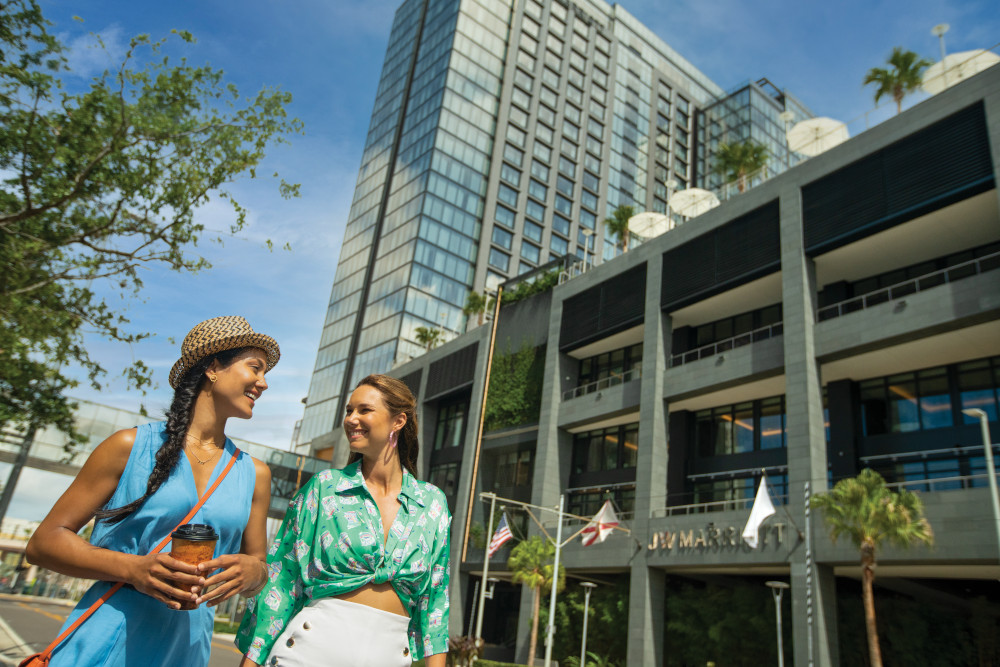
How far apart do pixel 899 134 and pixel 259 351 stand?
97.5ft

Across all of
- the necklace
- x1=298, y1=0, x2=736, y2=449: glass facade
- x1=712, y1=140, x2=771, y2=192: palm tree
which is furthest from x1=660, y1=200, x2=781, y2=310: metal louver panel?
x1=298, y1=0, x2=736, y2=449: glass facade

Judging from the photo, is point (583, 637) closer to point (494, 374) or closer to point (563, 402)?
point (563, 402)

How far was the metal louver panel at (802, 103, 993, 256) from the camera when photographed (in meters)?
24.9

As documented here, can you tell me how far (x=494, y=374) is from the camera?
1859 inches

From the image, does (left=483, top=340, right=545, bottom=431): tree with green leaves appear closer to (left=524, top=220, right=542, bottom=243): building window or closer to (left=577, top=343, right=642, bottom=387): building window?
(left=577, top=343, right=642, bottom=387): building window

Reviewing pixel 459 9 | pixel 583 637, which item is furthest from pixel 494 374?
pixel 459 9

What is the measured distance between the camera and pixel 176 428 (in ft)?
11.1

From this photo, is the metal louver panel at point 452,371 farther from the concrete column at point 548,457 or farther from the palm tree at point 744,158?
the palm tree at point 744,158

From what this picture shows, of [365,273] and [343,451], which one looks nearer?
[343,451]

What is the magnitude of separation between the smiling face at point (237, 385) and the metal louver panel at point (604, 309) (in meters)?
34.9

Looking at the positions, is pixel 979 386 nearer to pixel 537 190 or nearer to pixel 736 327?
pixel 736 327

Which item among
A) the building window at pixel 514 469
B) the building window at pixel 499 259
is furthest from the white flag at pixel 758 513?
the building window at pixel 499 259

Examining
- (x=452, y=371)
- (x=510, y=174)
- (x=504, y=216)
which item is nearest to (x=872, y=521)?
(x=452, y=371)

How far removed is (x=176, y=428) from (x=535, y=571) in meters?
33.1
